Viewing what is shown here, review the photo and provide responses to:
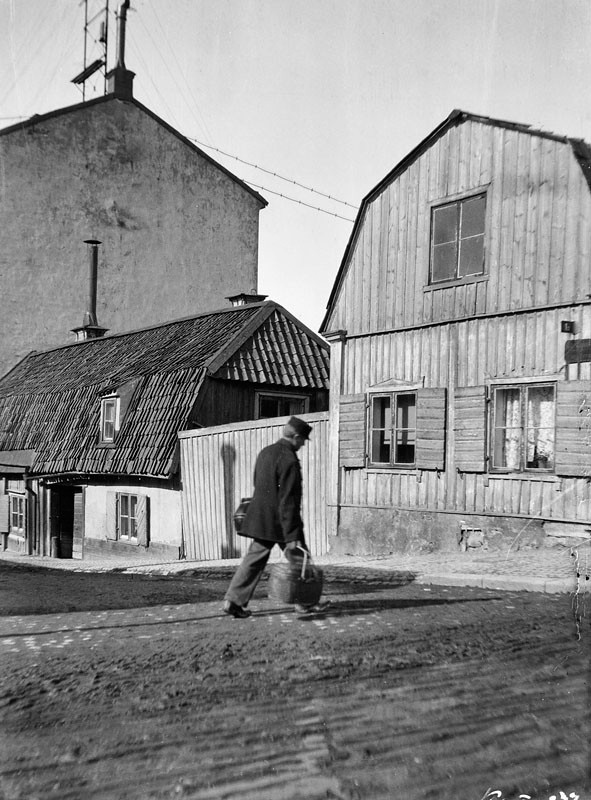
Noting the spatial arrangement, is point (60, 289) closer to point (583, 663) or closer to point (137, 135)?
point (137, 135)

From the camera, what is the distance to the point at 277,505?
25.8 feet

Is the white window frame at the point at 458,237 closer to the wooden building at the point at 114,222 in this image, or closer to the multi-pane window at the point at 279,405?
the multi-pane window at the point at 279,405

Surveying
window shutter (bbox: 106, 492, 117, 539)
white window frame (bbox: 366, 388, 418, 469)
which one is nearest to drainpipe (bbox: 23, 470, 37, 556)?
window shutter (bbox: 106, 492, 117, 539)

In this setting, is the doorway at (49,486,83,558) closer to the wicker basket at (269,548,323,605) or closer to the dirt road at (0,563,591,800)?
the dirt road at (0,563,591,800)

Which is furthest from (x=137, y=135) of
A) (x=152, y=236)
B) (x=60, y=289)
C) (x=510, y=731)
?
(x=510, y=731)

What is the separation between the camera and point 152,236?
29.8 m

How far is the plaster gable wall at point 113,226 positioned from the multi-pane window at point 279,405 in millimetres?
10483

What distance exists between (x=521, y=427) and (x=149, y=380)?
9943mm

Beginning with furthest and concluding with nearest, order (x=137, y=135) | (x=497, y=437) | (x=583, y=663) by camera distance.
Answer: (x=137, y=135), (x=497, y=437), (x=583, y=663)

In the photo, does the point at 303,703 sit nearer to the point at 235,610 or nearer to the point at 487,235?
the point at 235,610

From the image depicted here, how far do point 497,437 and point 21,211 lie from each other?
19.3 m

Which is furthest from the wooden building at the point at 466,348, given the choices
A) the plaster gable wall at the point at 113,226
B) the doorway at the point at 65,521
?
the plaster gable wall at the point at 113,226

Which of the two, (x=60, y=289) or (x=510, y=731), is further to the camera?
(x=60, y=289)

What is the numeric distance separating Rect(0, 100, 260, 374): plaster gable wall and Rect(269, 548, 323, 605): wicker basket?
21735 millimetres
